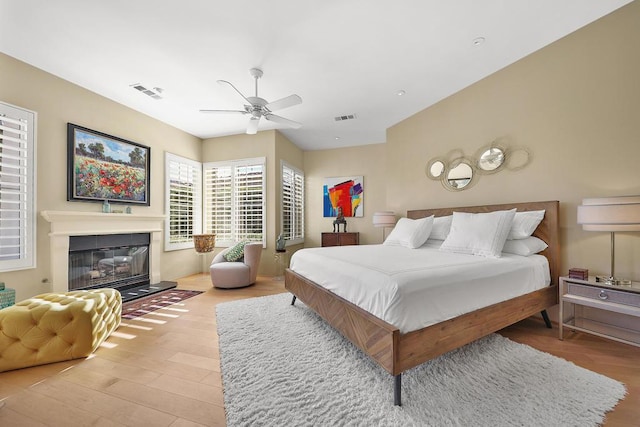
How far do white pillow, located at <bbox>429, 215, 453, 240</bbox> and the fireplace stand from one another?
4787 millimetres

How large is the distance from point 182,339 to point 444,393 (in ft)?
7.68

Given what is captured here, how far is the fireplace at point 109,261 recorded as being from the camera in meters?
3.57

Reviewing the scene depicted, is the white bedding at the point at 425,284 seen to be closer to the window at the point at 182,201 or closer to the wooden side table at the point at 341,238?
the wooden side table at the point at 341,238

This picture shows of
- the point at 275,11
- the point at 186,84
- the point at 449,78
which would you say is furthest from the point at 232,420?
the point at 449,78

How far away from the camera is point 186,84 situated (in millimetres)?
3570

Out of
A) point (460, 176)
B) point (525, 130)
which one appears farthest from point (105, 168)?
point (525, 130)

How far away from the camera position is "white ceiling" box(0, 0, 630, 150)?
234cm

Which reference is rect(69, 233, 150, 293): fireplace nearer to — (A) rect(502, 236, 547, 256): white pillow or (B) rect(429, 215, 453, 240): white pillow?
(B) rect(429, 215, 453, 240): white pillow

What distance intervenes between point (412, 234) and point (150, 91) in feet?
14.0

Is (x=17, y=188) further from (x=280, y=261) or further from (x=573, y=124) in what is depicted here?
(x=573, y=124)

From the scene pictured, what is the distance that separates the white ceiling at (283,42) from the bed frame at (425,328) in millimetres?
1909

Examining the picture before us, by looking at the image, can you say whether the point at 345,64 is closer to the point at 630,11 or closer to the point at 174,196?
the point at 630,11

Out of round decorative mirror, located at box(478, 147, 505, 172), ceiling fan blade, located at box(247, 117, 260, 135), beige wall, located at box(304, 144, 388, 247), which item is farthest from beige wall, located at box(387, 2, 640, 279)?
ceiling fan blade, located at box(247, 117, 260, 135)

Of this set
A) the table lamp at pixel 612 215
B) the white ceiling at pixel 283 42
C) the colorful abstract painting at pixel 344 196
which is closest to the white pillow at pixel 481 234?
the table lamp at pixel 612 215
